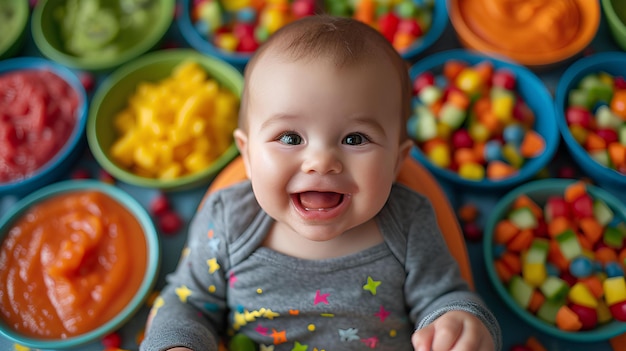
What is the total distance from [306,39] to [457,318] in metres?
0.46

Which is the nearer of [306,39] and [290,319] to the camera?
[306,39]

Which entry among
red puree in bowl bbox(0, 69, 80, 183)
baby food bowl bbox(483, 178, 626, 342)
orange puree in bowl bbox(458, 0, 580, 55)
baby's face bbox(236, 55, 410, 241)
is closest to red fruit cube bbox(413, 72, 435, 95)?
orange puree in bowl bbox(458, 0, 580, 55)

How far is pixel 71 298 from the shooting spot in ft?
3.99

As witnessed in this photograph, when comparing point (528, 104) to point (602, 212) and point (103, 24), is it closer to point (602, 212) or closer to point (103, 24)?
point (602, 212)

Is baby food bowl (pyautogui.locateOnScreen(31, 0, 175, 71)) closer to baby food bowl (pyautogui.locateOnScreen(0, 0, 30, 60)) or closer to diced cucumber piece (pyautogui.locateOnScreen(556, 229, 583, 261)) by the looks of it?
baby food bowl (pyautogui.locateOnScreen(0, 0, 30, 60))

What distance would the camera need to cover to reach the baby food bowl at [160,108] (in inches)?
54.4

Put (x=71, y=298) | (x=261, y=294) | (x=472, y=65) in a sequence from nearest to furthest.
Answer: (x=261, y=294)
(x=71, y=298)
(x=472, y=65)

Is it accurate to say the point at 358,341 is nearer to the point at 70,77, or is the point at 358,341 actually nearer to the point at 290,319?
the point at 290,319

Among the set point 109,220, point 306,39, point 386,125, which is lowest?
point 109,220

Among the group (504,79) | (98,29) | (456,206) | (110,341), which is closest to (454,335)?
(456,206)

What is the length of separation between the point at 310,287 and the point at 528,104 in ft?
2.83

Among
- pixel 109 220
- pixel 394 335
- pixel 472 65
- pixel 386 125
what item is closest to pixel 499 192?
pixel 472 65

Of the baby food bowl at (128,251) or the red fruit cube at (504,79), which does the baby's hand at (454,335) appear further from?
the red fruit cube at (504,79)

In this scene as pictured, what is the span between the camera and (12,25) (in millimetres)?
1676
